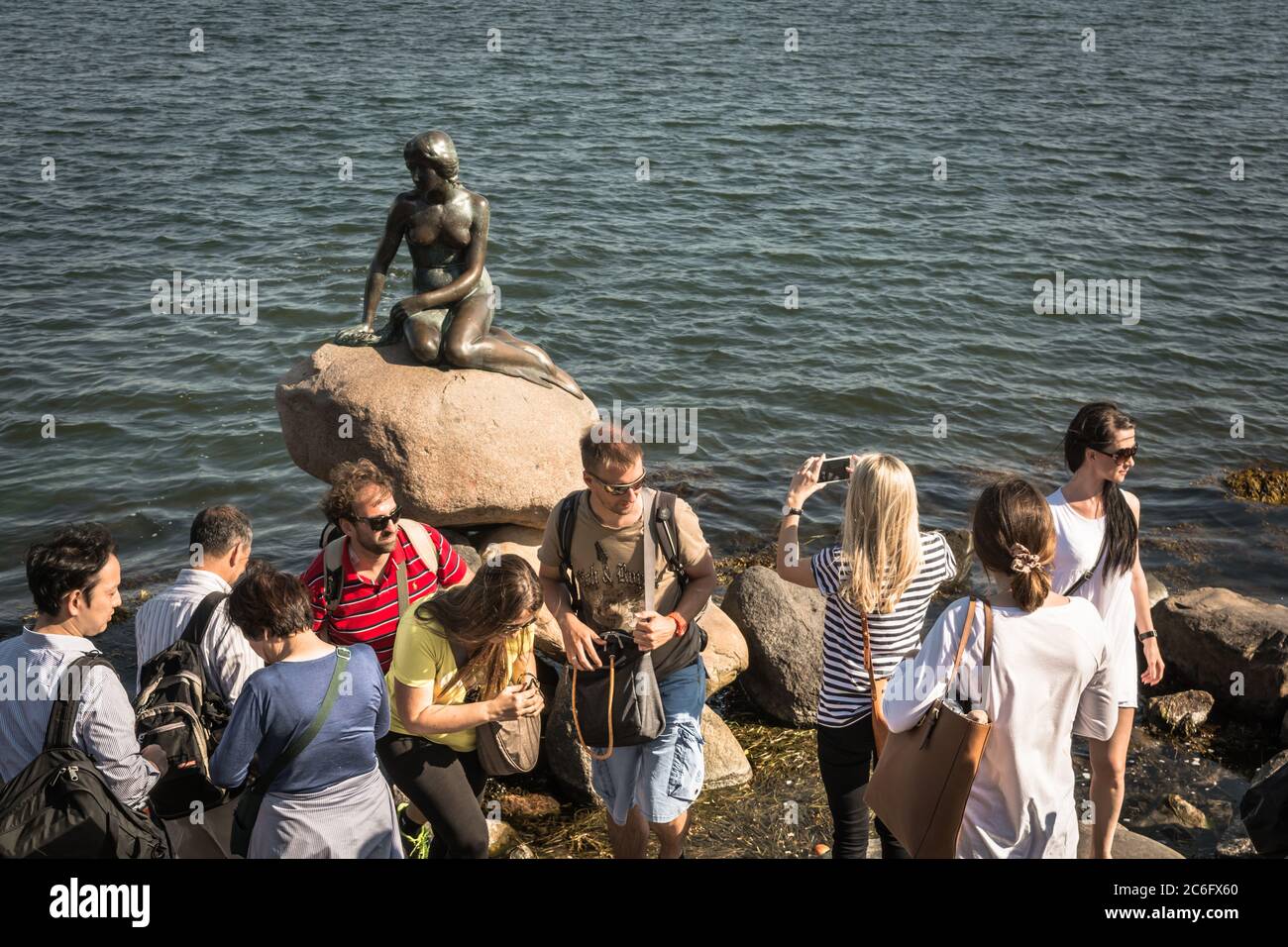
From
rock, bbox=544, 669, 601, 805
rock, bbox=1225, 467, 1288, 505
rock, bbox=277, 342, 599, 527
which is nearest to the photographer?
rock, bbox=544, 669, 601, 805

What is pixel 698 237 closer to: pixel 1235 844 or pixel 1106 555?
pixel 1235 844

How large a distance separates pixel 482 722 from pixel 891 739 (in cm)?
150

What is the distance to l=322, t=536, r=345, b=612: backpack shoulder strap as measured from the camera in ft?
16.2

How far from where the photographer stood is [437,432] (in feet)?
24.8

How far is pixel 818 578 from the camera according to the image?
180 inches

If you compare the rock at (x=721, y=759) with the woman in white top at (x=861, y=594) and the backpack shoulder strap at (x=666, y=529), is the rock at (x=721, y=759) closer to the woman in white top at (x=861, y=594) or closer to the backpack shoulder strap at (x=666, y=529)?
the woman in white top at (x=861, y=594)

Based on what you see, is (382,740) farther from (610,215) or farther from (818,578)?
(610,215)

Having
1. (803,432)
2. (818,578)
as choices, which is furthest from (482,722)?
→ (803,432)

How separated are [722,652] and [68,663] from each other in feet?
13.5

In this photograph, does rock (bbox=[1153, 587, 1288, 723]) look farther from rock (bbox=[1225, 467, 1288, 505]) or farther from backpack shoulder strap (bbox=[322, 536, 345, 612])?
backpack shoulder strap (bbox=[322, 536, 345, 612])

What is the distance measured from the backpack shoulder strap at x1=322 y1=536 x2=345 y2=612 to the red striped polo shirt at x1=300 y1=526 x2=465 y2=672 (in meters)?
0.01

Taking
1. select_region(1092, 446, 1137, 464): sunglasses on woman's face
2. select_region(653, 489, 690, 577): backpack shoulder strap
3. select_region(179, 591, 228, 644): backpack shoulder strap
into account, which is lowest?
select_region(179, 591, 228, 644): backpack shoulder strap

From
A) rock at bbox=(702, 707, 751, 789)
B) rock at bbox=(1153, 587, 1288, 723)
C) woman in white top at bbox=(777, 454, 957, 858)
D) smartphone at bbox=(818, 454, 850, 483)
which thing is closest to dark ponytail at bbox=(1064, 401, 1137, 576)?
woman in white top at bbox=(777, 454, 957, 858)

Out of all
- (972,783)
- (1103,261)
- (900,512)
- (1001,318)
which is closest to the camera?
(972,783)
